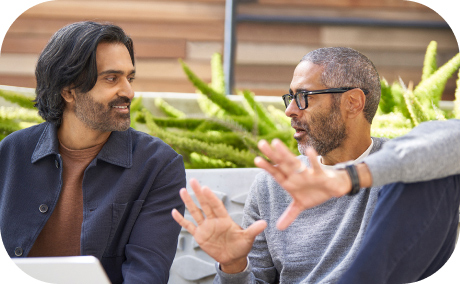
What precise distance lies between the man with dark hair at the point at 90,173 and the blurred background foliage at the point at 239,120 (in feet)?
1.50

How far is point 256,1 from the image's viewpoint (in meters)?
3.70

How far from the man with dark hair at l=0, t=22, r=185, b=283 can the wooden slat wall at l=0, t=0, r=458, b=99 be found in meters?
1.85

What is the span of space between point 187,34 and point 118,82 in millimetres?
2002

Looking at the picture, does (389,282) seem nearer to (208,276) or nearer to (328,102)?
(328,102)

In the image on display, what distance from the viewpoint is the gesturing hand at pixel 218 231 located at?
121 centimetres

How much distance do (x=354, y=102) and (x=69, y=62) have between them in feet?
3.28

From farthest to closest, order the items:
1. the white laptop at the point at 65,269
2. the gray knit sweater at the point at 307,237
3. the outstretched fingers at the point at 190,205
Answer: the gray knit sweater at the point at 307,237 < the outstretched fingers at the point at 190,205 < the white laptop at the point at 65,269

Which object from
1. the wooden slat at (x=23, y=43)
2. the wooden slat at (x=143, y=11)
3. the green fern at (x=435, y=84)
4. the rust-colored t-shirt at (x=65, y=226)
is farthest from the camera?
the wooden slat at (x=143, y=11)

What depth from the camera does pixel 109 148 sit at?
165 centimetres

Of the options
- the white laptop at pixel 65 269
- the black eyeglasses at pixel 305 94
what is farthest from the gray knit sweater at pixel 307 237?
the white laptop at pixel 65 269

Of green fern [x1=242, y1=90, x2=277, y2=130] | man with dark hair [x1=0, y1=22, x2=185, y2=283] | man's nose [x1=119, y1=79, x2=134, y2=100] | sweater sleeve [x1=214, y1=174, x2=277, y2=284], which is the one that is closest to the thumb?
sweater sleeve [x1=214, y1=174, x2=277, y2=284]

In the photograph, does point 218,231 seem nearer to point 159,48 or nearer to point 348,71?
point 348,71

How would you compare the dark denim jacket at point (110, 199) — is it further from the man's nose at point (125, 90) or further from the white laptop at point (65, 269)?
the white laptop at point (65, 269)

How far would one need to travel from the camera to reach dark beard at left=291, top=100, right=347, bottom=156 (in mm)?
1653
